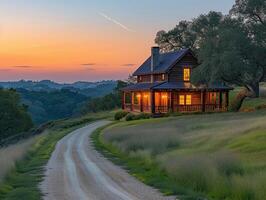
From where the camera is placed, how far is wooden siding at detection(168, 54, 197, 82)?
57750 mm

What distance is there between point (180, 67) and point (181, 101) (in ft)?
14.1

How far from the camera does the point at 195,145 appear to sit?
24688 millimetres

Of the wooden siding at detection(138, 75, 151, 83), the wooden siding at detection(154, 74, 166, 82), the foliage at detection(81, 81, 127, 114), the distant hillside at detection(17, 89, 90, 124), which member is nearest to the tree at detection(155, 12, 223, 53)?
the wooden siding at detection(138, 75, 151, 83)

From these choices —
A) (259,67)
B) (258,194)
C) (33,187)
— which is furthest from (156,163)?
(259,67)

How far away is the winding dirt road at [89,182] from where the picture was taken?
1392cm

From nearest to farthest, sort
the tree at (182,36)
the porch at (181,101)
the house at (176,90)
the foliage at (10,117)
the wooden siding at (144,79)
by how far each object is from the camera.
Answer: the house at (176,90)
the porch at (181,101)
the wooden siding at (144,79)
the tree at (182,36)
the foliage at (10,117)

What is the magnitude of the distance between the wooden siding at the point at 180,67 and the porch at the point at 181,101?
1.70 m

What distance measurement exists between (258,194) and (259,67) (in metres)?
38.5

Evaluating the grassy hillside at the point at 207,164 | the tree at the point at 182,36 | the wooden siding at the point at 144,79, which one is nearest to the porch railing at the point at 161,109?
the wooden siding at the point at 144,79

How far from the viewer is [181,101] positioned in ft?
195

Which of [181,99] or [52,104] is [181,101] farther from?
[52,104]

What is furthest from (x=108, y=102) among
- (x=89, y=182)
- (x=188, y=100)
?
(x=89, y=182)

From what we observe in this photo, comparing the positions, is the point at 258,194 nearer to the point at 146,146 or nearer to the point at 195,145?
the point at 195,145

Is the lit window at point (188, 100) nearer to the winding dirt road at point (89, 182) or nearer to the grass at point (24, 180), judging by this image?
the winding dirt road at point (89, 182)
